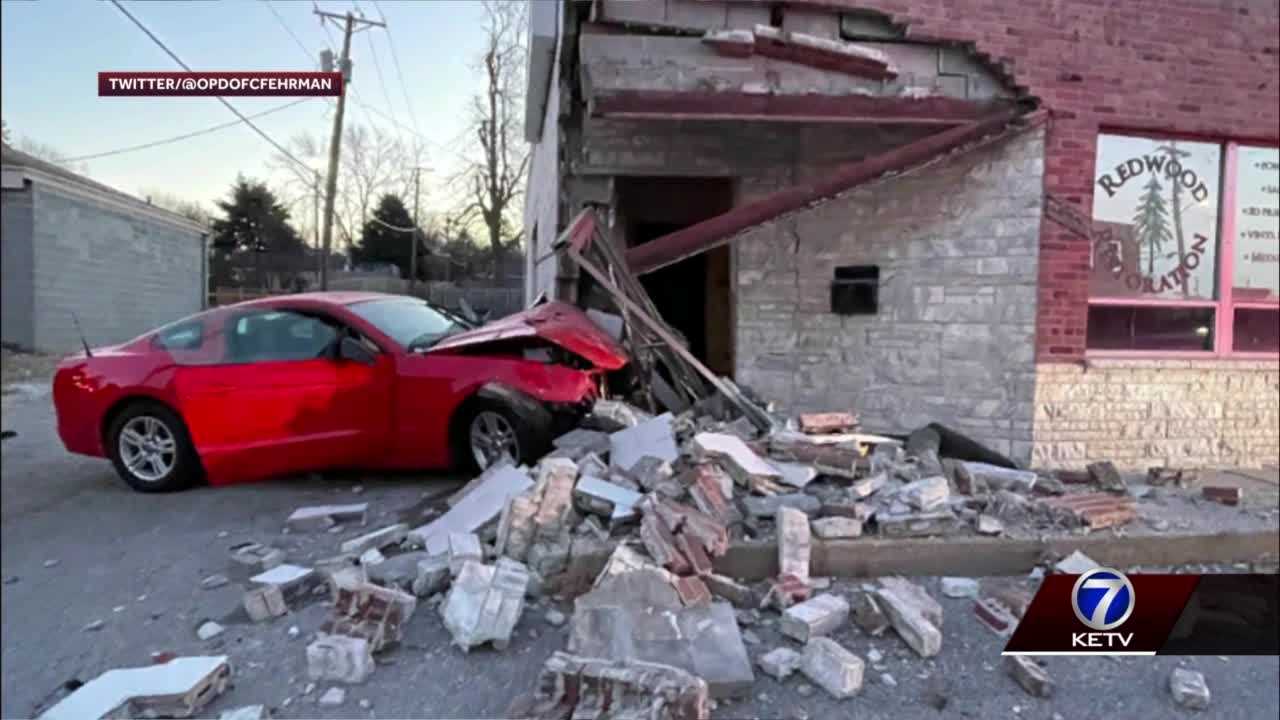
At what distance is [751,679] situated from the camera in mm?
2631

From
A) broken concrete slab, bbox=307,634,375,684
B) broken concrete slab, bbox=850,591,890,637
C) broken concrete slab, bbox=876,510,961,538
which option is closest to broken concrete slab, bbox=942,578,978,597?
broken concrete slab, bbox=876,510,961,538

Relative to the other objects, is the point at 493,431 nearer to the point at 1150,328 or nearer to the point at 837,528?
the point at 837,528

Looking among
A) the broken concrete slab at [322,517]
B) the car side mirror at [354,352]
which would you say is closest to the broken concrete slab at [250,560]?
the broken concrete slab at [322,517]

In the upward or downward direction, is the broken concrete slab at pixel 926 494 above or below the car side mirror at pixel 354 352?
below

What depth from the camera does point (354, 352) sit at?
461cm

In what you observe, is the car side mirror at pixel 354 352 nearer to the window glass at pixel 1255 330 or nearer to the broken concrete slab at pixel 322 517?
the broken concrete slab at pixel 322 517

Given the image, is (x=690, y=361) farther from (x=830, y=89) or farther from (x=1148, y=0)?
(x=1148, y=0)

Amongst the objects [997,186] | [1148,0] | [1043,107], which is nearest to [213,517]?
[1148,0]

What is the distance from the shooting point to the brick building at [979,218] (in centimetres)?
518

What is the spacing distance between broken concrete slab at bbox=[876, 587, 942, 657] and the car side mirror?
11.0ft

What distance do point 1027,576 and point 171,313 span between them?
153 inches

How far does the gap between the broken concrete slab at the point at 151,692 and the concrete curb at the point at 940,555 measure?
150cm

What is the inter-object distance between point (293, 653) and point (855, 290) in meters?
4.99

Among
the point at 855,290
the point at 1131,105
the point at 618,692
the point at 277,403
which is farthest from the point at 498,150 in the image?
the point at 1131,105
